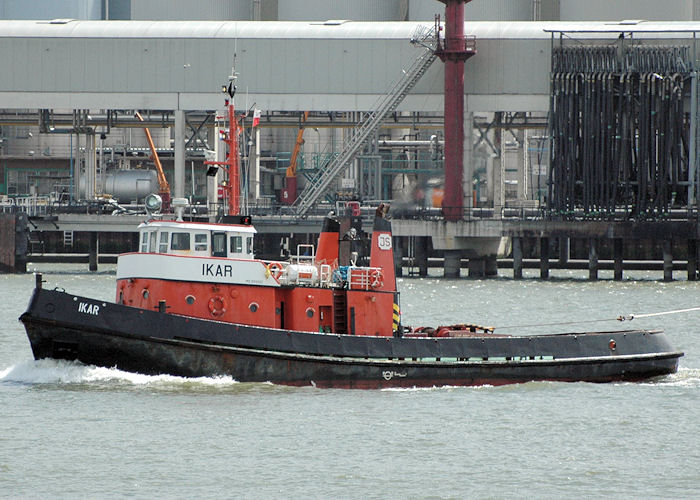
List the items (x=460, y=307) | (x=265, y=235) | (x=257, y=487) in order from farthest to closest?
(x=265, y=235), (x=460, y=307), (x=257, y=487)

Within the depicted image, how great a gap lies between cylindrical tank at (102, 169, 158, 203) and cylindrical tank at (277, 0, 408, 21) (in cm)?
1377

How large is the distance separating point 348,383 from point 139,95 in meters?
43.2

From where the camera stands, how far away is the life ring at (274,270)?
101ft

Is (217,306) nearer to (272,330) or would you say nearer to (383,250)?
(272,330)

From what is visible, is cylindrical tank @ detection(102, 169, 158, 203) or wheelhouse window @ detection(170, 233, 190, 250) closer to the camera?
wheelhouse window @ detection(170, 233, 190, 250)

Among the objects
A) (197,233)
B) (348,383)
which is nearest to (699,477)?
(348,383)

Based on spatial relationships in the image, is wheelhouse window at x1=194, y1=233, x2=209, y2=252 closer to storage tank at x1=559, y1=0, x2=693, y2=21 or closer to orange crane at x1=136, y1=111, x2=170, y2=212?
orange crane at x1=136, y1=111, x2=170, y2=212

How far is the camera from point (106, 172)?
94.4 metres

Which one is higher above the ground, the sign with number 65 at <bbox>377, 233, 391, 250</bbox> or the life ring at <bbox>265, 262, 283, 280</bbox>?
the sign with number 65 at <bbox>377, 233, 391, 250</bbox>

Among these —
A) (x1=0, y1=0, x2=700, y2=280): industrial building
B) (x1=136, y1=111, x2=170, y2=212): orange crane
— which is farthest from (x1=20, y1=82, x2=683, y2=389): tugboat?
(x1=136, y1=111, x2=170, y2=212): orange crane

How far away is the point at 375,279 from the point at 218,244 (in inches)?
146

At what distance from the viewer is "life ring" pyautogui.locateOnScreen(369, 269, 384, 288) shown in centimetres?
3169

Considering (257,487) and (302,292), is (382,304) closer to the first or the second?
(302,292)

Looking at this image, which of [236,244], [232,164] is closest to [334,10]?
[232,164]
